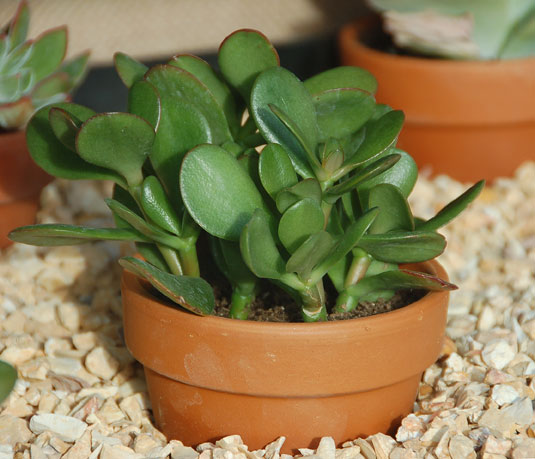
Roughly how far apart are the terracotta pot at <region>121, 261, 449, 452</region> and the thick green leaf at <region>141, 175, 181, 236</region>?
9 centimetres

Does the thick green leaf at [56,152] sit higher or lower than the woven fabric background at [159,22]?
higher

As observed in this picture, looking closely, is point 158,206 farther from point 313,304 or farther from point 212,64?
point 212,64

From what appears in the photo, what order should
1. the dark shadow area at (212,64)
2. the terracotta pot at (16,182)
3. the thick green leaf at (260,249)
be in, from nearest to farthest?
the thick green leaf at (260,249), the terracotta pot at (16,182), the dark shadow area at (212,64)

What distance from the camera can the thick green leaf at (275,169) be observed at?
37.2 inches

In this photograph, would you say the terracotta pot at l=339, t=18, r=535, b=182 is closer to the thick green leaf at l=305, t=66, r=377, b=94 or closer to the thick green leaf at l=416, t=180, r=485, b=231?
the thick green leaf at l=305, t=66, r=377, b=94

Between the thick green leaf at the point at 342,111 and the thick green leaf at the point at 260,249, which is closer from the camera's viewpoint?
the thick green leaf at the point at 260,249

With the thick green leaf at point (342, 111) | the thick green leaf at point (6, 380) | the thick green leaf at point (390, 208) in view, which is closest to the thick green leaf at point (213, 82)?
the thick green leaf at point (342, 111)

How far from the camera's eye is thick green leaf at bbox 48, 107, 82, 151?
96 centimetres

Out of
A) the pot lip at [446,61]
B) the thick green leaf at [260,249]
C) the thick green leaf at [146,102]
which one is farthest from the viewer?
the pot lip at [446,61]

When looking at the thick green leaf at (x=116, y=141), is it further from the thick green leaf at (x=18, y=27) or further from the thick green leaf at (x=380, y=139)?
the thick green leaf at (x=18, y=27)

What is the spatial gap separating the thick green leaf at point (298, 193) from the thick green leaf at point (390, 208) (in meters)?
0.08

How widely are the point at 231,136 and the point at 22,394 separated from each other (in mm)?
470

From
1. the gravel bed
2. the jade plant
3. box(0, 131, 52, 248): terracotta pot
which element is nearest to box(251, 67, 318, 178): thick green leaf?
the jade plant

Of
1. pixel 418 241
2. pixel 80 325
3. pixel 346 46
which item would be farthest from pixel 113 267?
pixel 346 46
